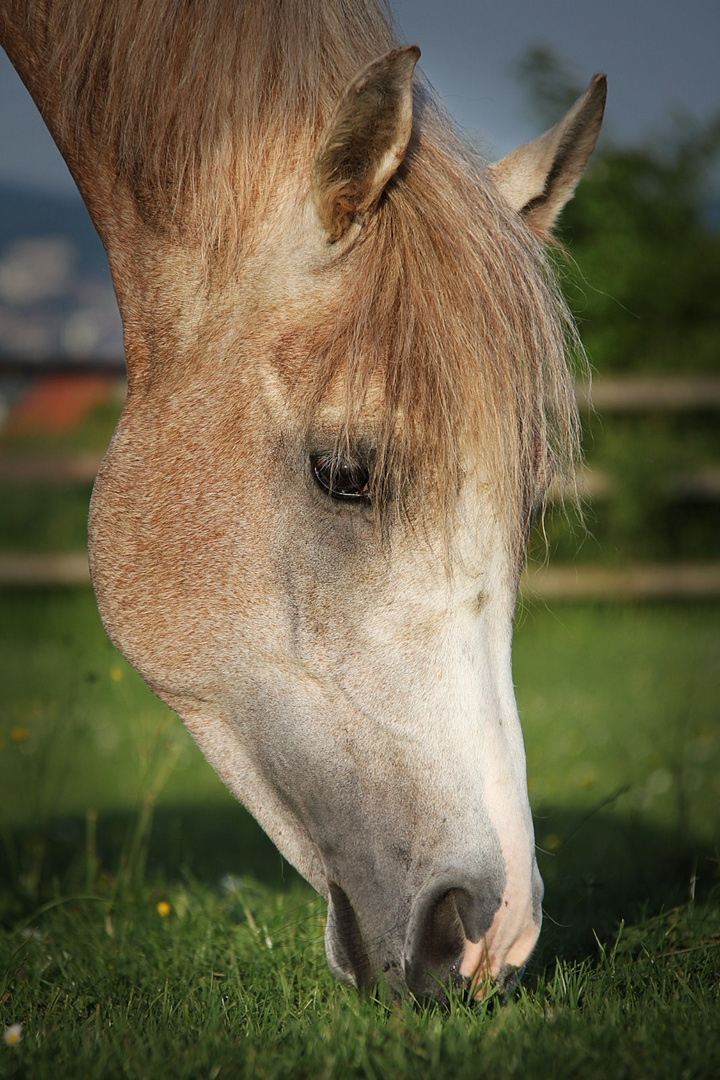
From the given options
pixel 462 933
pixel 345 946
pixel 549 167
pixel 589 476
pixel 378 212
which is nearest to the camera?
pixel 462 933

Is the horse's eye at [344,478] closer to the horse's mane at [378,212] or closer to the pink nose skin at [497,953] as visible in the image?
the horse's mane at [378,212]

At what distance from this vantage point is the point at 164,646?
202 centimetres

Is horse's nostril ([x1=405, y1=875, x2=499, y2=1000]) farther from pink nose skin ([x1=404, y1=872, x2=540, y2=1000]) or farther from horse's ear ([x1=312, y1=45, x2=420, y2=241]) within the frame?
horse's ear ([x1=312, y1=45, x2=420, y2=241])

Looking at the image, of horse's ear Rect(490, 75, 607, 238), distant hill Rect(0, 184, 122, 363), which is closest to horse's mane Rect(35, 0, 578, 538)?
horse's ear Rect(490, 75, 607, 238)

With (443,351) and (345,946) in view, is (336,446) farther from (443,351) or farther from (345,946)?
(345,946)

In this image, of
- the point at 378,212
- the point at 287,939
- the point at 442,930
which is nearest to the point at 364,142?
the point at 378,212

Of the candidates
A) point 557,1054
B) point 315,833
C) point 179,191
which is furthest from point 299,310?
point 557,1054

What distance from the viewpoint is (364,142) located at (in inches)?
70.5

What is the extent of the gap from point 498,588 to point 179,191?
3.66ft

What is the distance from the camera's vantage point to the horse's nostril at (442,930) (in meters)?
1.63

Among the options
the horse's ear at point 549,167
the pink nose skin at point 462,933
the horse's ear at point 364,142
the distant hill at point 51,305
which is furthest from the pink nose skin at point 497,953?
the distant hill at point 51,305

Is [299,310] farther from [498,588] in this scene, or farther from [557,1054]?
[557,1054]

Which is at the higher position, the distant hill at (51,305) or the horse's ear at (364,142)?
the distant hill at (51,305)

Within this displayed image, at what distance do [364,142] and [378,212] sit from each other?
5.5 inches
